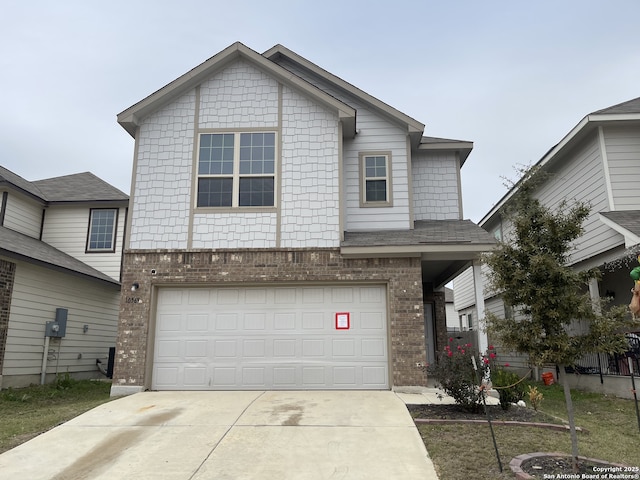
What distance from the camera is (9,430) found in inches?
287

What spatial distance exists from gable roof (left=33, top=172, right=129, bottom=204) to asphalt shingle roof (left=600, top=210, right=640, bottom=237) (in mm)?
14450

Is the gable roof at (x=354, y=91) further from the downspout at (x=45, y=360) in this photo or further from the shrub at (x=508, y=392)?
the downspout at (x=45, y=360)

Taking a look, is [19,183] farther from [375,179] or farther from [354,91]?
[375,179]

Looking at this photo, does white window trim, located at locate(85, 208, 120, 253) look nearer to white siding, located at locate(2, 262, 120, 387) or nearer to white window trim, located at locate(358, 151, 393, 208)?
white siding, located at locate(2, 262, 120, 387)

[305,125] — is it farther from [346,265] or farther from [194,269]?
[194,269]

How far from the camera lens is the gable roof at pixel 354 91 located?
465 inches

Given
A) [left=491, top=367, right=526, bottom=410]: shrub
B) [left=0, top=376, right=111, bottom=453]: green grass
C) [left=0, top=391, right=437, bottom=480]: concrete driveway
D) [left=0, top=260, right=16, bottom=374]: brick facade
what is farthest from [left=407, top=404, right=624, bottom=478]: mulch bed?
[left=0, top=260, right=16, bottom=374]: brick facade

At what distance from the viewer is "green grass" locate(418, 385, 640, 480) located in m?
5.31

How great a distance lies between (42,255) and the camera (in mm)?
13039

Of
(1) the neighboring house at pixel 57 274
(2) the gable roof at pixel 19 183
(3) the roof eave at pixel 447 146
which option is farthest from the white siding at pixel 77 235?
(3) the roof eave at pixel 447 146

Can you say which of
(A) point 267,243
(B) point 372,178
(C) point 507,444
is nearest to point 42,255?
(A) point 267,243

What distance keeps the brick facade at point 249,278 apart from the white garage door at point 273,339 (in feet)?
0.98

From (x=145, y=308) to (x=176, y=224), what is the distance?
201 cm

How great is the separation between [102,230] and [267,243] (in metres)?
8.49
